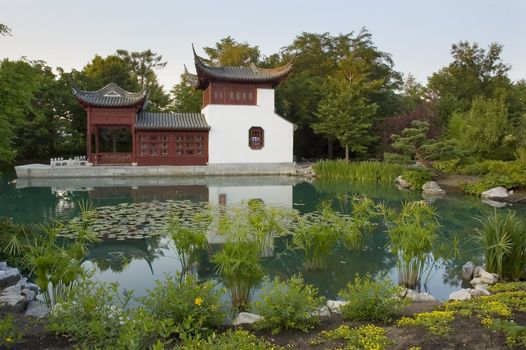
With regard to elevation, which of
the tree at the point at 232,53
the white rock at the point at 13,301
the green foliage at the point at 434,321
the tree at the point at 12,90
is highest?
the tree at the point at 232,53

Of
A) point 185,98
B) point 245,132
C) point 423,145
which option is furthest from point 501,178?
point 185,98

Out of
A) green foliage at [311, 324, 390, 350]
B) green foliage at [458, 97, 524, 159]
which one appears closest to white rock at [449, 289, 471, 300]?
green foliage at [311, 324, 390, 350]

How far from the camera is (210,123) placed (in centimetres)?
2231

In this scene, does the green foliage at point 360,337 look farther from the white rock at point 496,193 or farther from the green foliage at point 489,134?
the green foliage at point 489,134

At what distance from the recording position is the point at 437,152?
1450 centimetres

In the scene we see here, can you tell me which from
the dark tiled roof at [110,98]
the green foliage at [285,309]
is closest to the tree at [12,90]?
the green foliage at [285,309]

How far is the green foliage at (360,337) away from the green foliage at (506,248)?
2474 millimetres

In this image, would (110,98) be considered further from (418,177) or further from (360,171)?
(418,177)

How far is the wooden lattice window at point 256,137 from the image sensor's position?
22.8 meters

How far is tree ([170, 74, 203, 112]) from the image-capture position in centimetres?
2733

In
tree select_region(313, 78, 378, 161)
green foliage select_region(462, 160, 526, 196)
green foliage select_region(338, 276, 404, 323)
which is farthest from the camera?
tree select_region(313, 78, 378, 161)

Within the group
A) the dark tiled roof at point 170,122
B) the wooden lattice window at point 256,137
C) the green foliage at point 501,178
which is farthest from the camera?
the wooden lattice window at point 256,137

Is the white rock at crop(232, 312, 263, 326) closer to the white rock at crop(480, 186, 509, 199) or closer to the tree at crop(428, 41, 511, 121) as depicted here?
the white rock at crop(480, 186, 509, 199)

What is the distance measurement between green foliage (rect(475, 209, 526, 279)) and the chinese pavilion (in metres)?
17.8
